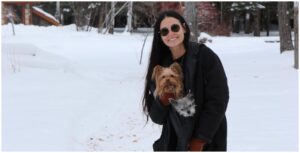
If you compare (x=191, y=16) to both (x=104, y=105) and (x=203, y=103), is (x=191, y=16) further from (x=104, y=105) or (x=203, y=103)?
(x=203, y=103)

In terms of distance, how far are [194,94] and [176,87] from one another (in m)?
0.12

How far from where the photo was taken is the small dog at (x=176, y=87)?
284cm

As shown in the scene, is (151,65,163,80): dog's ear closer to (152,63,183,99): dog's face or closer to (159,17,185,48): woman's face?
(152,63,183,99): dog's face

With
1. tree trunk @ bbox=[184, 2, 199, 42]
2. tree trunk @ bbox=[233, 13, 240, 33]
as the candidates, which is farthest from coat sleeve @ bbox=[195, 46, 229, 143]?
tree trunk @ bbox=[233, 13, 240, 33]

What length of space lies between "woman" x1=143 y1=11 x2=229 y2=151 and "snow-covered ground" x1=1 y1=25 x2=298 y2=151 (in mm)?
1495

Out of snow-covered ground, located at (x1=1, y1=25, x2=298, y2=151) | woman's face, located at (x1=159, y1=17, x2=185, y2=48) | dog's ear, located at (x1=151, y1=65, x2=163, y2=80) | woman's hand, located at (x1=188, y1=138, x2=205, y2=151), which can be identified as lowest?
snow-covered ground, located at (x1=1, y1=25, x2=298, y2=151)

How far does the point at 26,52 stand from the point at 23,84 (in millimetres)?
4712

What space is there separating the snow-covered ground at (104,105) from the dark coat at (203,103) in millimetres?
1572

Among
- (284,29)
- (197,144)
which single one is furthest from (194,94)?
(284,29)

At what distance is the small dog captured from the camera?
2844 millimetres

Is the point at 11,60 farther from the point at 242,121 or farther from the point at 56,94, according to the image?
the point at 242,121

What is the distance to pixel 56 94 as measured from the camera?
9078mm

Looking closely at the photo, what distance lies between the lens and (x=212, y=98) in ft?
9.31

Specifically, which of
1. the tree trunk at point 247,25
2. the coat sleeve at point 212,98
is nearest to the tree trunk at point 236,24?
the tree trunk at point 247,25
